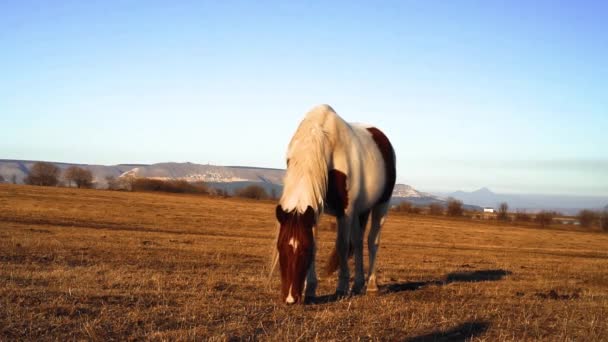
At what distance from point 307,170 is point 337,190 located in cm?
78

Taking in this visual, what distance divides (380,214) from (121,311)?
5.49m

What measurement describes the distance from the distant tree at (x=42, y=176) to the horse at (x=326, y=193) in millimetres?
95964

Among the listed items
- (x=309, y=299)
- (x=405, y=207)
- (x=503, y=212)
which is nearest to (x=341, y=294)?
(x=309, y=299)

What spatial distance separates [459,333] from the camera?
21.7 ft

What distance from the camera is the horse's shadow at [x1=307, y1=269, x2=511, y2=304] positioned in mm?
8591

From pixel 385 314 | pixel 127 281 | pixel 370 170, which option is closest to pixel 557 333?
pixel 385 314

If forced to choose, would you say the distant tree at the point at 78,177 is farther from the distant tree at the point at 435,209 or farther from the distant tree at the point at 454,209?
the distant tree at the point at 454,209

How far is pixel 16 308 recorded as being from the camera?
638 centimetres

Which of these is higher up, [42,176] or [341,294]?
[42,176]

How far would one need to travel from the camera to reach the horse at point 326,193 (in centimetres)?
736

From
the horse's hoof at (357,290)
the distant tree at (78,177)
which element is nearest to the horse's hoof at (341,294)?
the horse's hoof at (357,290)

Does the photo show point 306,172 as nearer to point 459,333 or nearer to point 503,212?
point 459,333

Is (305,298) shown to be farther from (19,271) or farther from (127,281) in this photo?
(19,271)

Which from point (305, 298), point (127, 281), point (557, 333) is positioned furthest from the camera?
point (127, 281)
